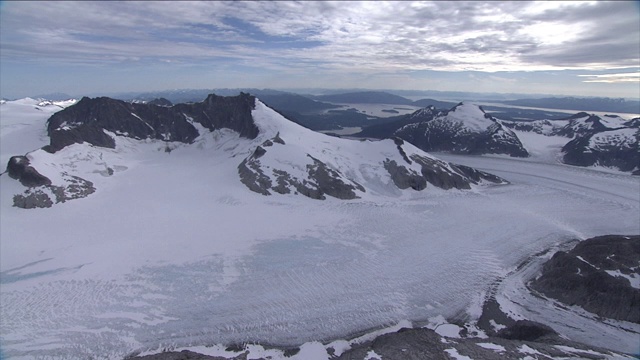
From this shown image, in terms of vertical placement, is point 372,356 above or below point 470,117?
below

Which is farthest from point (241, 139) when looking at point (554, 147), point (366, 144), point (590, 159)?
point (554, 147)

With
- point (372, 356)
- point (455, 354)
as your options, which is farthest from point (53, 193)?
point (455, 354)

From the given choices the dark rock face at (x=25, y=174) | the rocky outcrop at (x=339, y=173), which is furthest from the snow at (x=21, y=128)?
the rocky outcrop at (x=339, y=173)

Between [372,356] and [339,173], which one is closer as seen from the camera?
[372,356]

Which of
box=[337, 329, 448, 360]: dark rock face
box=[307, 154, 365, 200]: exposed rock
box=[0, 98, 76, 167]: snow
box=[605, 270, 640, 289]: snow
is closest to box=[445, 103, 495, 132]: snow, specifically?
box=[307, 154, 365, 200]: exposed rock

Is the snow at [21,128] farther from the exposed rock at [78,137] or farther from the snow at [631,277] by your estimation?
the snow at [631,277]

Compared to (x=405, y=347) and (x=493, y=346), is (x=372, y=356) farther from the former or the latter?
(x=493, y=346)
